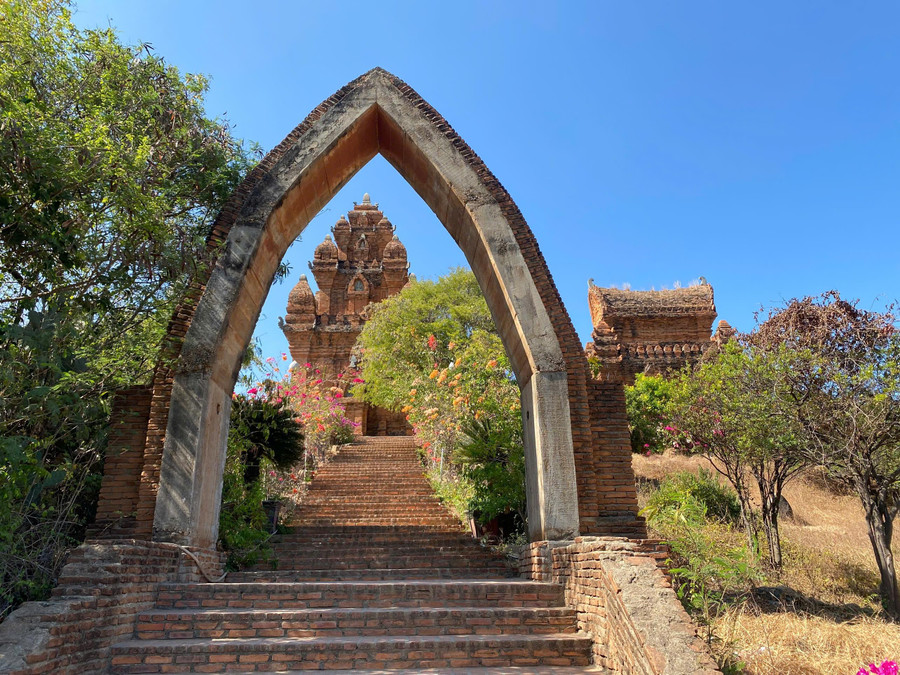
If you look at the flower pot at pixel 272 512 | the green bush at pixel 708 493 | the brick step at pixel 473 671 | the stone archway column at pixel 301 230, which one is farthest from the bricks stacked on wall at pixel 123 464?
the green bush at pixel 708 493

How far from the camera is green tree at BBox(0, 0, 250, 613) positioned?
4.68 metres

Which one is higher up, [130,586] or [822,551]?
[130,586]

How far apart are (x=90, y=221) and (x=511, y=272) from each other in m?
4.26

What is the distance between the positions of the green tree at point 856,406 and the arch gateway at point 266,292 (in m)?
2.80

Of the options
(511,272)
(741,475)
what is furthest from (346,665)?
(741,475)

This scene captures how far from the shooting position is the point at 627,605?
427cm

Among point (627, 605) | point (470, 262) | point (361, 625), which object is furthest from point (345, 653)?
point (470, 262)

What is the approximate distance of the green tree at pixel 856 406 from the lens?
278 inches

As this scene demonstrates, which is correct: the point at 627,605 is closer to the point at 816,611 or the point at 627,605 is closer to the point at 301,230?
the point at 816,611

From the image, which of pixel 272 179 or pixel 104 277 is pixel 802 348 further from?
pixel 104 277

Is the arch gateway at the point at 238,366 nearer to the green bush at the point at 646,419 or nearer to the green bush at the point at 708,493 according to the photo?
the green bush at the point at 708,493

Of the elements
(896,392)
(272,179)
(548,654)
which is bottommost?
(548,654)

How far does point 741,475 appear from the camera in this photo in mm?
9602

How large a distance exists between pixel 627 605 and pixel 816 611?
3980 mm
